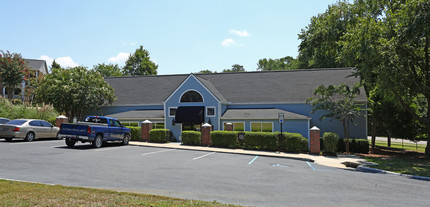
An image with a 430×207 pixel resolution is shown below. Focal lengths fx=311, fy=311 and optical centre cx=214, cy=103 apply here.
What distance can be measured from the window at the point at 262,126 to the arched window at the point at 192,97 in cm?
545

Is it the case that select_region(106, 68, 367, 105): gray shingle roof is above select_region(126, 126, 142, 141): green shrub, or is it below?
above

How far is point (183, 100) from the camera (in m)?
29.5

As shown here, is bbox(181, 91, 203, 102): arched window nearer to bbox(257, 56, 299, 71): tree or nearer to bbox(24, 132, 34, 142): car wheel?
bbox(24, 132, 34, 142): car wheel

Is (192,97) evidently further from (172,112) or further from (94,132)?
(94,132)

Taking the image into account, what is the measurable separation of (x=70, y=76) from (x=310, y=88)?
24.2m

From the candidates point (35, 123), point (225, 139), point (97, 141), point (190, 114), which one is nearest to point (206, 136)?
point (225, 139)

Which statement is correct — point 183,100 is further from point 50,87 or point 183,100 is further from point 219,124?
point 50,87

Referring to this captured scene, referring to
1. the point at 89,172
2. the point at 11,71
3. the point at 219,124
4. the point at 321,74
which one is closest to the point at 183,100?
the point at 219,124

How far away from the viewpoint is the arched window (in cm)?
2909

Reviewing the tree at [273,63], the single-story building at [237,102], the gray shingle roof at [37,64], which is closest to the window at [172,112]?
the single-story building at [237,102]

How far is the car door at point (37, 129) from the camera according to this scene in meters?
22.2

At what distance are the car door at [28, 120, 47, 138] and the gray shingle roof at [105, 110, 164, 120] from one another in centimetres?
828

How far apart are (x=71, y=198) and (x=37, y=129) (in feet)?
60.1

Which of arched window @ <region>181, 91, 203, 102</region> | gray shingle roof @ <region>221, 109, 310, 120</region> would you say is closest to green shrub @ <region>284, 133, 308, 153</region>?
gray shingle roof @ <region>221, 109, 310, 120</region>
